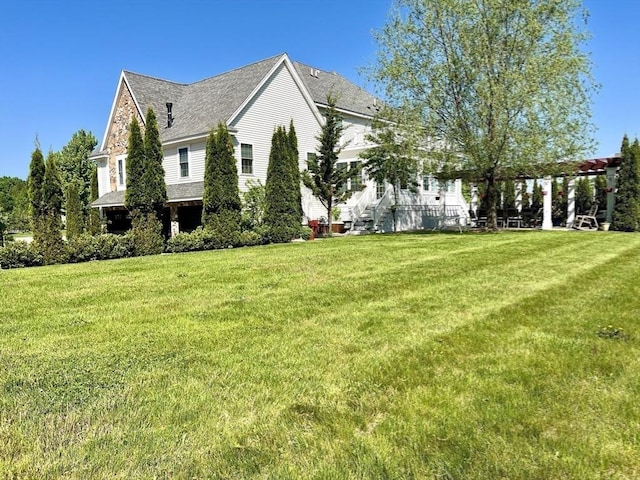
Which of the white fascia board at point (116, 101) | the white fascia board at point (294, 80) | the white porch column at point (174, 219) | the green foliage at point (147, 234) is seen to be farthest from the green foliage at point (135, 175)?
the white fascia board at point (116, 101)

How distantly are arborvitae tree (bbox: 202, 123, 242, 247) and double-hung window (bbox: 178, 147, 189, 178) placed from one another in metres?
4.96

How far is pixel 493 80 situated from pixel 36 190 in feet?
51.9

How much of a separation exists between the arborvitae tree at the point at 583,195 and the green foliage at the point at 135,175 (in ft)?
77.0

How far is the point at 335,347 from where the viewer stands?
3949 millimetres

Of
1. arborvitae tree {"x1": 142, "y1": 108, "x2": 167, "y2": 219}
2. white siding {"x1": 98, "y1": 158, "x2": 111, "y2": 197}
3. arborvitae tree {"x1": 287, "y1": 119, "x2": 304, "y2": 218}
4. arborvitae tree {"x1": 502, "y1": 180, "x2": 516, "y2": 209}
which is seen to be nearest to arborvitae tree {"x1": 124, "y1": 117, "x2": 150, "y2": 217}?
arborvitae tree {"x1": 142, "y1": 108, "x2": 167, "y2": 219}

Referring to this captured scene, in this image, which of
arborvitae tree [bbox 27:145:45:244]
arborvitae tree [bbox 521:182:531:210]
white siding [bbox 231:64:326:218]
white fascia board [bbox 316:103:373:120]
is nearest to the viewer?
arborvitae tree [bbox 27:145:45:244]

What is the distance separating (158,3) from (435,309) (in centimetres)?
1698

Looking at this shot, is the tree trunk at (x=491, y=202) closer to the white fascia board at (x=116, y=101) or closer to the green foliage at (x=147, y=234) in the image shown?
the green foliage at (x=147, y=234)

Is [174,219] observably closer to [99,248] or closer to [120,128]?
[120,128]

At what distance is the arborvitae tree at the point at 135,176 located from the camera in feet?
45.6

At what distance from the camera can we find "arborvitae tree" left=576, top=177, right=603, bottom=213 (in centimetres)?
2516

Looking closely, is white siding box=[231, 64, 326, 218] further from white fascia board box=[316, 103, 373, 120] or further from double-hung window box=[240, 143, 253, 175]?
white fascia board box=[316, 103, 373, 120]

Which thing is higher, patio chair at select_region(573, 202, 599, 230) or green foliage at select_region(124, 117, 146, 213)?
green foliage at select_region(124, 117, 146, 213)

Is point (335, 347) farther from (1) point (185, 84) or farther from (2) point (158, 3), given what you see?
(1) point (185, 84)
